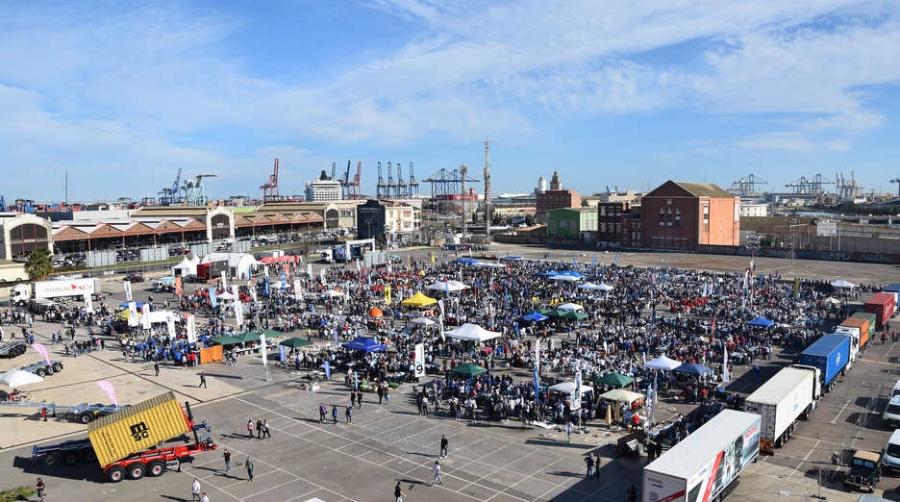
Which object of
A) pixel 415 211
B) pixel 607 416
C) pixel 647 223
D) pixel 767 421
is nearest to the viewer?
pixel 767 421

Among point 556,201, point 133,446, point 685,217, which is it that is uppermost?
point 556,201

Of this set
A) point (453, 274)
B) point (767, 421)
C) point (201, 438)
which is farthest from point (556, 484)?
point (453, 274)

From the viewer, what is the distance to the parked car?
29.0m

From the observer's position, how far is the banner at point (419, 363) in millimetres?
27344

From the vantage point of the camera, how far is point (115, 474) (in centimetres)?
1800

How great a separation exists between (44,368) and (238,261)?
101 feet

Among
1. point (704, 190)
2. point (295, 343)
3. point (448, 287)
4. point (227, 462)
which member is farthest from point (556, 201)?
point (227, 462)

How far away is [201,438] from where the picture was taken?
2070 centimetres

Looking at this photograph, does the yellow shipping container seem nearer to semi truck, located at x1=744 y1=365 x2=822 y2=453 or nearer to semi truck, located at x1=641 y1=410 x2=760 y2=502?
semi truck, located at x1=641 y1=410 x2=760 y2=502

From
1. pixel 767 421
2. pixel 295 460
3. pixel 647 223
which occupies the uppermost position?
pixel 647 223

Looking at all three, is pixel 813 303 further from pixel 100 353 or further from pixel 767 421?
pixel 100 353

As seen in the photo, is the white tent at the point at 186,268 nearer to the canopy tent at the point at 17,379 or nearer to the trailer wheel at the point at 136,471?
the canopy tent at the point at 17,379

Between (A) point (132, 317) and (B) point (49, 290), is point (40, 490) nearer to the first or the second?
(A) point (132, 317)

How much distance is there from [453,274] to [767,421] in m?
41.9
